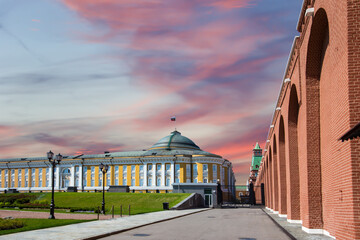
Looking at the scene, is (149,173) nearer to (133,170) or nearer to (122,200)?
(133,170)

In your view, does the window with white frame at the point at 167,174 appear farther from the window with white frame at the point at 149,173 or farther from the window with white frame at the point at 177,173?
the window with white frame at the point at 149,173

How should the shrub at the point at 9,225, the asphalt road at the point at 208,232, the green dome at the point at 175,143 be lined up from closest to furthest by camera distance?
1. the asphalt road at the point at 208,232
2. the shrub at the point at 9,225
3. the green dome at the point at 175,143

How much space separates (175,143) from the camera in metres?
108

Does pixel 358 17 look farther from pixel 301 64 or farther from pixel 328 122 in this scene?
pixel 301 64

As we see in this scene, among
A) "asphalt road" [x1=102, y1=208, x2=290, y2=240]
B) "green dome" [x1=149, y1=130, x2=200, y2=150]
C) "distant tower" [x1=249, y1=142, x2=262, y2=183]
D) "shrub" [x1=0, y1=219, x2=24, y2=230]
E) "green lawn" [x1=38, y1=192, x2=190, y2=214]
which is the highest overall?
"green dome" [x1=149, y1=130, x2=200, y2=150]

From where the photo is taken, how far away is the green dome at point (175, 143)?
10719cm

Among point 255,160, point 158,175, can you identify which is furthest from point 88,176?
point 255,160

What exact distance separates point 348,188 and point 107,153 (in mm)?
102339

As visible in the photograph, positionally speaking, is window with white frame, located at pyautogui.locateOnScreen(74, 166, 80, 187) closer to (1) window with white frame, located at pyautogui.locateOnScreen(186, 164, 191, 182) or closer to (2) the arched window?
(2) the arched window

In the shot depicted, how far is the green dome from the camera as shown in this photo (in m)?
107

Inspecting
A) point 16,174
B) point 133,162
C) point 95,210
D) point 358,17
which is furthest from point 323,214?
point 16,174

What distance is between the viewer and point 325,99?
620 inches

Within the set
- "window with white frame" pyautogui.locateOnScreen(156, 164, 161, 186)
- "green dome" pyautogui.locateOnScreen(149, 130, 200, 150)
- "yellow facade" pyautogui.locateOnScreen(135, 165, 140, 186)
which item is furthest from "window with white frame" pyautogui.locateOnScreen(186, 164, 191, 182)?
"yellow facade" pyautogui.locateOnScreen(135, 165, 140, 186)

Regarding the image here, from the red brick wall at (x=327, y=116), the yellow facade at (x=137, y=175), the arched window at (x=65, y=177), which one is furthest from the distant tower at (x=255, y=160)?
the red brick wall at (x=327, y=116)
